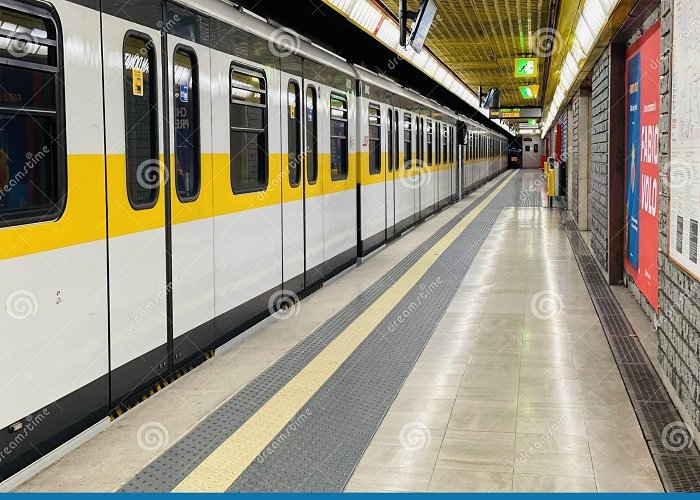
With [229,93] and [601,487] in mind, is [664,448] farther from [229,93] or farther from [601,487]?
[229,93]

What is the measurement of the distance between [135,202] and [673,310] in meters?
3.17

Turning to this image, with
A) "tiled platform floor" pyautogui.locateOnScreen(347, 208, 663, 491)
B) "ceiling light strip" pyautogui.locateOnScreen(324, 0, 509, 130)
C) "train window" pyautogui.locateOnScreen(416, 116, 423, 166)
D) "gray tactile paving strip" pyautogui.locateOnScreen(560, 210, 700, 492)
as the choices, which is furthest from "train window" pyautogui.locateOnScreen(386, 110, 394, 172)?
"gray tactile paving strip" pyautogui.locateOnScreen(560, 210, 700, 492)

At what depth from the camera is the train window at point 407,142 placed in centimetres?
1432

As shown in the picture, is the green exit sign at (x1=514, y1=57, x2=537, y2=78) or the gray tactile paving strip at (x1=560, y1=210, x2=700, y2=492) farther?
the green exit sign at (x1=514, y1=57, x2=537, y2=78)

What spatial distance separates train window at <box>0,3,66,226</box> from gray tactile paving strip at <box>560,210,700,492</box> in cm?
312

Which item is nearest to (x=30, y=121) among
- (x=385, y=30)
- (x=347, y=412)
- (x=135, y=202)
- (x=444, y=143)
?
(x=135, y=202)

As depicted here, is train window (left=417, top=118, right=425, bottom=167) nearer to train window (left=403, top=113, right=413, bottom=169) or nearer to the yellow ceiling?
train window (left=403, top=113, right=413, bottom=169)

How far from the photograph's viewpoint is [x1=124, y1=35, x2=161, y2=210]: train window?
457 cm

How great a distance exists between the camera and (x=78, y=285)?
4.03 metres

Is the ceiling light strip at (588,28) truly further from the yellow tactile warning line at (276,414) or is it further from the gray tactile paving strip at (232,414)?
the gray tactile paving strip at (232,414)

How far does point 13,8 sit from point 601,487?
10.9 ft

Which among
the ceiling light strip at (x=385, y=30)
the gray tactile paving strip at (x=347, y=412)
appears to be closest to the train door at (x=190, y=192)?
the gray tactile paving strip at (x=347, y=412)

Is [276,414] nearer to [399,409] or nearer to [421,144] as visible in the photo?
[399,409]

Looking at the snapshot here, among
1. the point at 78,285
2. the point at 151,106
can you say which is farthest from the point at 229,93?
the point at 78,285
